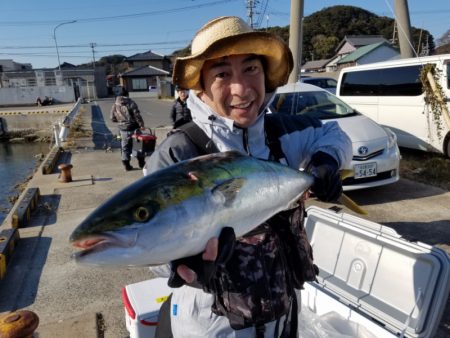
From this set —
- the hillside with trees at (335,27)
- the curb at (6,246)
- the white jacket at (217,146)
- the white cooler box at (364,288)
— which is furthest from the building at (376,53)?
the white jacket at (217,146)

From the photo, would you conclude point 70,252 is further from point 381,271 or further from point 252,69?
point 252,69

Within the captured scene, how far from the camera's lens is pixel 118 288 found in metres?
3.84

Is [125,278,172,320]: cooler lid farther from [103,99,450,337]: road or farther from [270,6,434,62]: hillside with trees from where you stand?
[270,6,434,62]: hillside with trees

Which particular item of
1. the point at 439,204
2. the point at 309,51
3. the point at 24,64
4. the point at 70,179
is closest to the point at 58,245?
the point at 70,179

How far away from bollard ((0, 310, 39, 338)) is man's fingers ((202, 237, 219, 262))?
1586mm

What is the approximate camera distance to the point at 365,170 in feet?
19.0

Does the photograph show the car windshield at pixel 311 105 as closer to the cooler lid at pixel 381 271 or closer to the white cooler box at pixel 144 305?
the cooler lid at pixel 381 271

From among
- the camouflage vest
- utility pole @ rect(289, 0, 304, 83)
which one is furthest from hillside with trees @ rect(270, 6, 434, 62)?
the camouflage vest

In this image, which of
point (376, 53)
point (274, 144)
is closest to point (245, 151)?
point (274, 144)

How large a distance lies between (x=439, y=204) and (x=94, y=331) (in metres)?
5.31

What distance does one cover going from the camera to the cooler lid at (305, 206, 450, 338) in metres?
2.34

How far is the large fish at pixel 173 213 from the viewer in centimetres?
100

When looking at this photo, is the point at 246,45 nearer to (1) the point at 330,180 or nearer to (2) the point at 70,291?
(1) the point at 330,180

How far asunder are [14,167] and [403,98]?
51.1 feet
